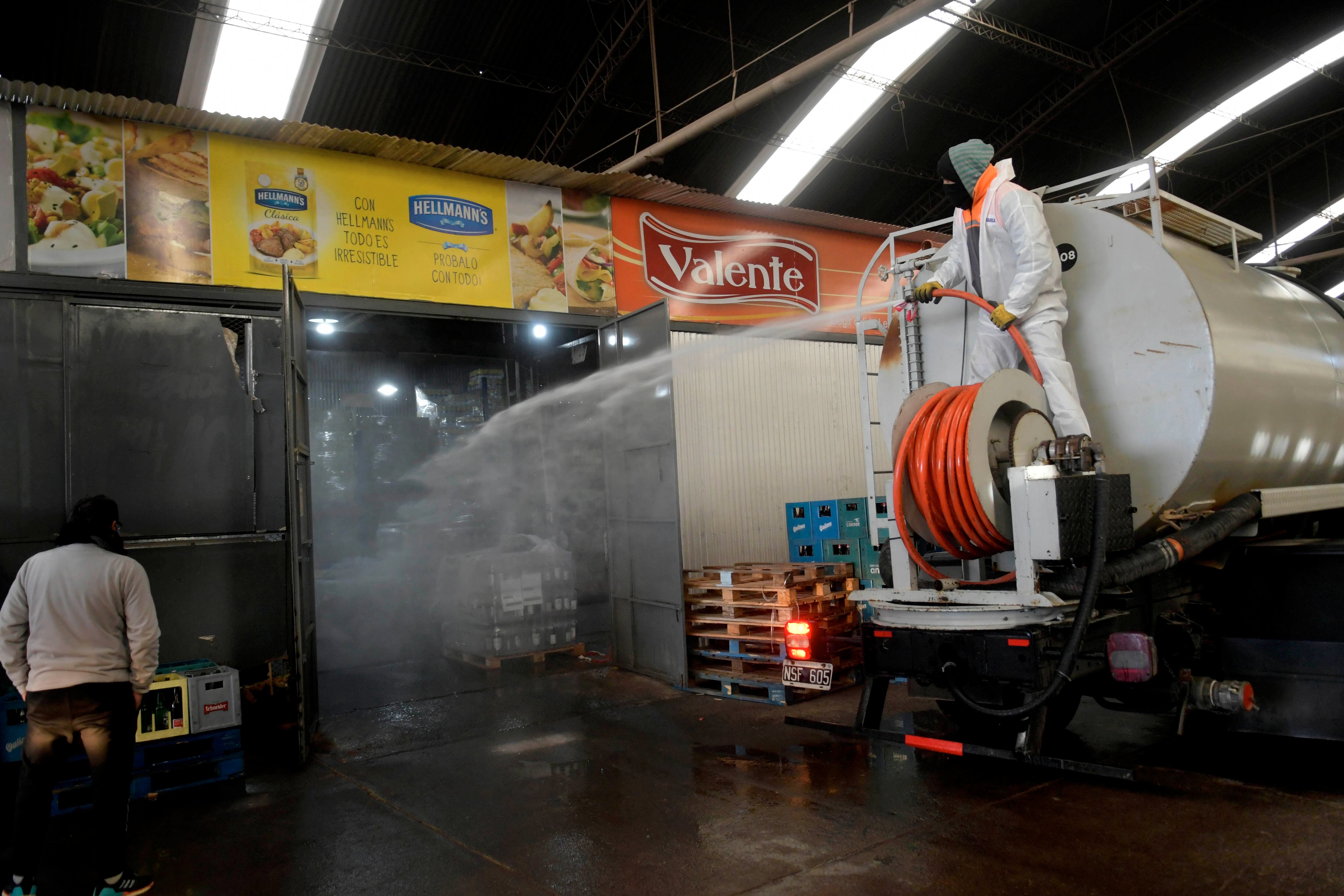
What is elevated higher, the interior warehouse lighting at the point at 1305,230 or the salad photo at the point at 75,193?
the interior warehouse lighting at the point at 1305,230

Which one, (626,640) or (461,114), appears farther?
(461,114)

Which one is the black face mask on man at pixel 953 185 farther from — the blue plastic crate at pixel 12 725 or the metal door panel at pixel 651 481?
the blue plastic crate at pixel 12 725

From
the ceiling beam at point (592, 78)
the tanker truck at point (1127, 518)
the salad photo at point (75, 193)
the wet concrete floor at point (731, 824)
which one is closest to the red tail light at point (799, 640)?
the wet concrete floor at point (731, 824)

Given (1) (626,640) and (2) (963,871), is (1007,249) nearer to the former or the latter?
(2) (963,871)

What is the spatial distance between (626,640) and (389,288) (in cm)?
463

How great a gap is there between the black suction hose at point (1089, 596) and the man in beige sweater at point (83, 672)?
492 cm

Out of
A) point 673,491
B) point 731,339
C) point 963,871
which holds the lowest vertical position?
point 963,871

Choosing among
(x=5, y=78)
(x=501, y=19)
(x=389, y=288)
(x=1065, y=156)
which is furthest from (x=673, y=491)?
(x=1065, y=156)

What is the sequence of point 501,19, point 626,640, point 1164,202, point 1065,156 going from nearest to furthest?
point 1164,202
point 626,640
point 501,19
point 1065,156

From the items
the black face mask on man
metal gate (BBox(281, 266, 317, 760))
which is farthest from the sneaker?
the black face mask on man

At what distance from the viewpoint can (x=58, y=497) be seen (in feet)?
22.7

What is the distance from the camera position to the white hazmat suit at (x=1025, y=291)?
541 centimetres

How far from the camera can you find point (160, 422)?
7.39 m

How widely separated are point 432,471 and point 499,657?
4.98 metres
